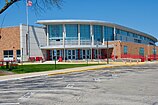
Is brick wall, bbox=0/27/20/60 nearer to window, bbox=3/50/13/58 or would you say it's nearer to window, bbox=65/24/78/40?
window, bbox=3/50/13/58

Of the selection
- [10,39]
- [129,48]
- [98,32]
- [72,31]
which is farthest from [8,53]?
[129,48]

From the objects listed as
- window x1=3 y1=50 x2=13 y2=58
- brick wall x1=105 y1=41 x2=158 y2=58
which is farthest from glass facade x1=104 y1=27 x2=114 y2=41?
window x1=3 y1=50 x2=13 y2=58

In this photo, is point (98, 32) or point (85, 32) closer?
point (85, 32)

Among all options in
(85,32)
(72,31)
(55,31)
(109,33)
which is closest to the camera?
(55,31)

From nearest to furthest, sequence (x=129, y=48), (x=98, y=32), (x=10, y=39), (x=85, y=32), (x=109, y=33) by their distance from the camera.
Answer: (x=10, y=39)
(x=85, y=32)
(x=129, y=48)
(x=98, y=32)
(x=109, y=33)

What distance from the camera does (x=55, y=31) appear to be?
62.5m

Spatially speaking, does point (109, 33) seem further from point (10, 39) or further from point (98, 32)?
point (10, 39)

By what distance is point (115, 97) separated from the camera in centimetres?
938

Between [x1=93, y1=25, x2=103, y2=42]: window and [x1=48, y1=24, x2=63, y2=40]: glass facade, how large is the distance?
833cm

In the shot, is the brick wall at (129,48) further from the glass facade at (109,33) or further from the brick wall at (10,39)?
the brick wall at (10,39)

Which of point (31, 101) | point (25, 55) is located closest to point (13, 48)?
point (25, 55)

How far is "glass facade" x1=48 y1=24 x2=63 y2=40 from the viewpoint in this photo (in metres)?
62.2

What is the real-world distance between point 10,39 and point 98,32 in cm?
2088

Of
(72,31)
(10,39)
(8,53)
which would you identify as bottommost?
(8,53)
